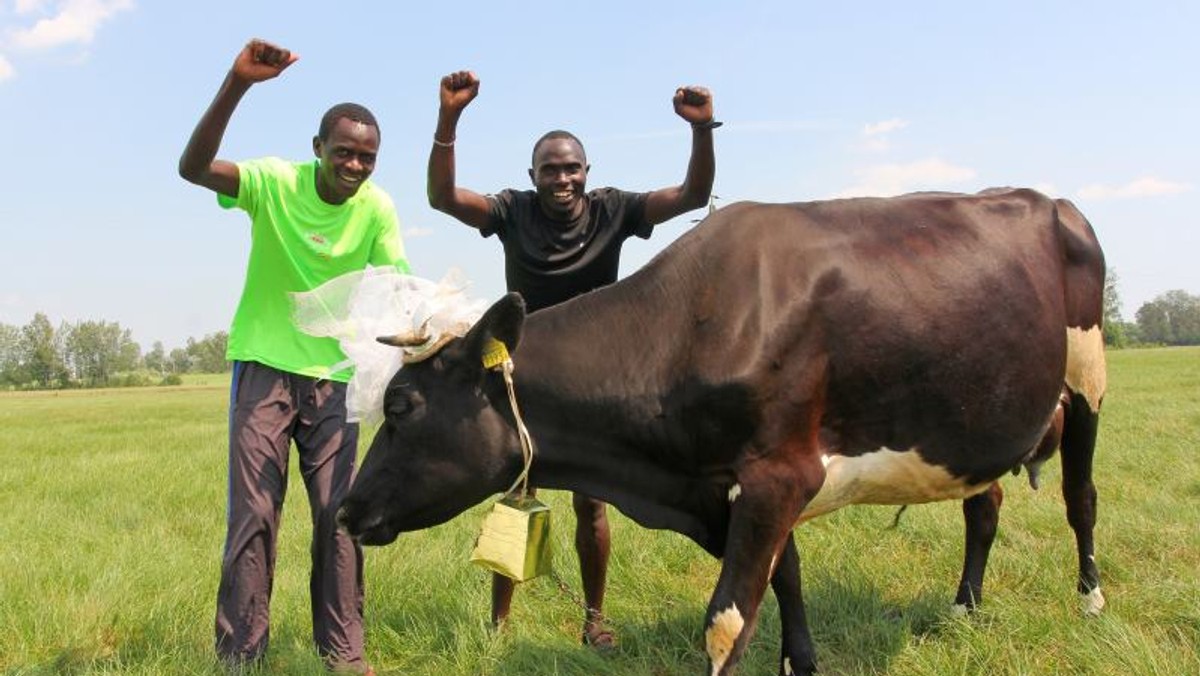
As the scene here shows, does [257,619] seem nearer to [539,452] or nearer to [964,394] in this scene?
[539,452]

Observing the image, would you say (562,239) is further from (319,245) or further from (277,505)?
(277,505)

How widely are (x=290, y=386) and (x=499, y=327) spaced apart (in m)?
1.44

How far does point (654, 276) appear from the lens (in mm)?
3768

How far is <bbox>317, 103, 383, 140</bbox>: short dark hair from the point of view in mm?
4242

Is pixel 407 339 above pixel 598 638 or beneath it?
above

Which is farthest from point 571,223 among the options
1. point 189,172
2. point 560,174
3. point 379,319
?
point 189,172

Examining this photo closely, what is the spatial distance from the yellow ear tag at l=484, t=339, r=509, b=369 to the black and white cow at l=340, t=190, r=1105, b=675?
0.03 meters

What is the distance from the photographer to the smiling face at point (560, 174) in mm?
4578

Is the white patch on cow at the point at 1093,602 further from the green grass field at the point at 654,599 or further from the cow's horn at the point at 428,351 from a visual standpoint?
the cow's horn at the point at 428,351

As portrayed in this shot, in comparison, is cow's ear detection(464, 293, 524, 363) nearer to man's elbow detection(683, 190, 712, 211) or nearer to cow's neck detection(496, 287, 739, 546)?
cow's neck detection(496, 287, 739, 546)

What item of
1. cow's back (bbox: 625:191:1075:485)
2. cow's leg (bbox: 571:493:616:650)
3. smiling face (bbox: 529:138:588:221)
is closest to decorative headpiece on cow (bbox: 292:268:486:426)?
cow's back (bbox: 625:191:1075:485)

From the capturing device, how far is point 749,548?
329 centimetres

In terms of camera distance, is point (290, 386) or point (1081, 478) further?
point (1081, 478)

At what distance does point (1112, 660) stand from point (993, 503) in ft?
4.98
